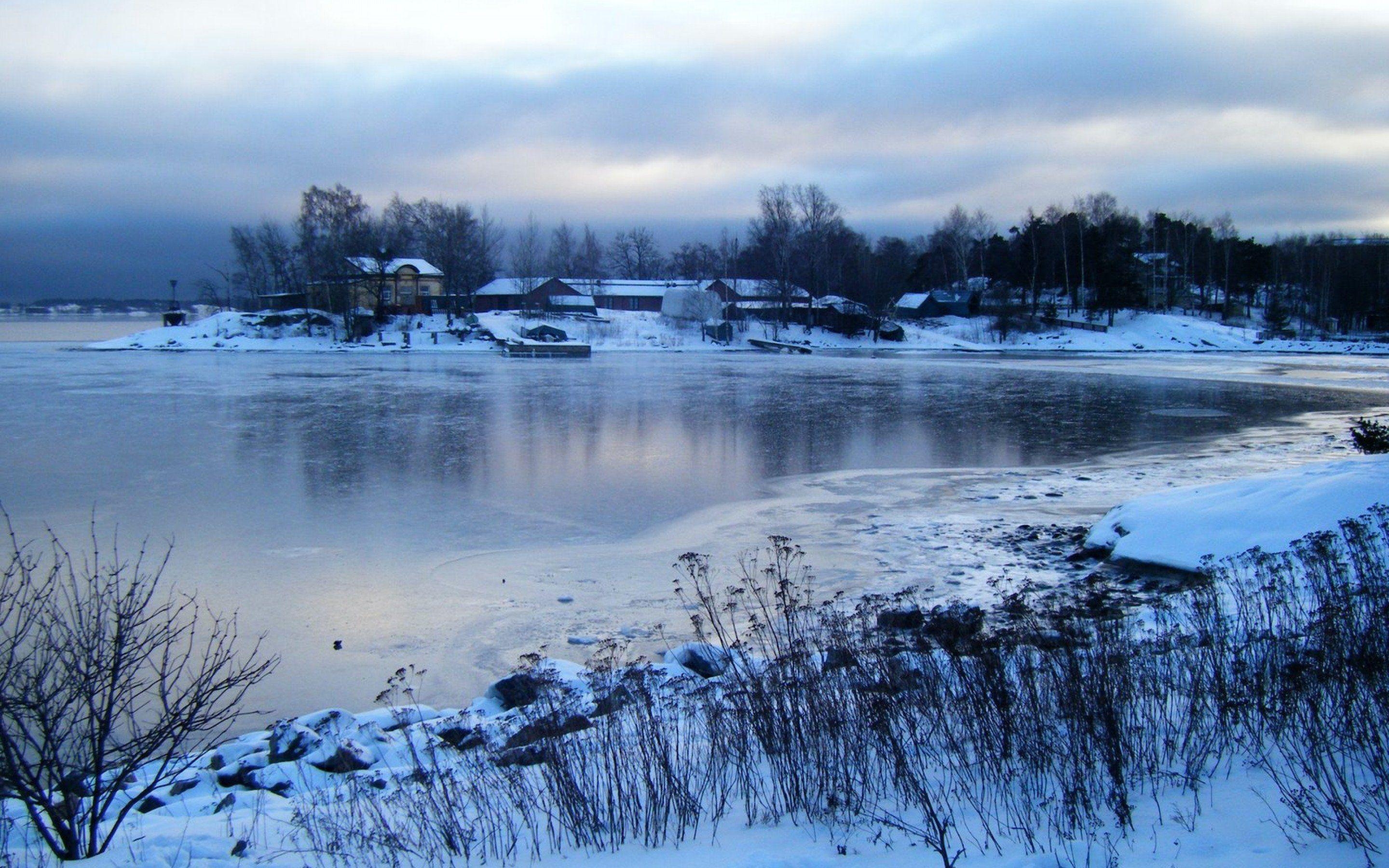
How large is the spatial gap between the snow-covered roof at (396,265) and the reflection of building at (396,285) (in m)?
0.04

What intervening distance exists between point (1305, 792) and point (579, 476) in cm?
1247

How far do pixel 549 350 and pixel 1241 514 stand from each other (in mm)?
49991

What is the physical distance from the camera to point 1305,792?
350cm

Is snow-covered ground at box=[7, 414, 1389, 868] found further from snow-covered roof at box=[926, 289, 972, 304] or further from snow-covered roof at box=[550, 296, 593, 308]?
A: snow-covered roof at box=[550, 296, 593, 308]

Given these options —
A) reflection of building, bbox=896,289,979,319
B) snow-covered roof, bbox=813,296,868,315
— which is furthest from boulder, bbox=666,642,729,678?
reflection of building, bbox=896,289,979,319

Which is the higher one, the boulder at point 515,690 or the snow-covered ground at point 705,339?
the snow-covered ground at point 705,339

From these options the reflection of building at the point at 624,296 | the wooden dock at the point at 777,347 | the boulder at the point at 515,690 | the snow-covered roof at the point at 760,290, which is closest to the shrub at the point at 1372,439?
the boulder at the point at 515,690

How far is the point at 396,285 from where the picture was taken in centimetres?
7225

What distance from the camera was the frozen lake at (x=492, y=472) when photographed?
8.56 metres

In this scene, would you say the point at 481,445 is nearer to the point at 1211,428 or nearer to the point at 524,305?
the point at 1211,428

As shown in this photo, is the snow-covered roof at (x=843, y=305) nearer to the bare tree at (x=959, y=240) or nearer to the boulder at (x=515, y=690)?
the bare tree at (x=959, y=240)

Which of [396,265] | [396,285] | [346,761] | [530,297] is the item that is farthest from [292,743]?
[530,297]

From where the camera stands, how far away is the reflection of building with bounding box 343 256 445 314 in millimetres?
68688

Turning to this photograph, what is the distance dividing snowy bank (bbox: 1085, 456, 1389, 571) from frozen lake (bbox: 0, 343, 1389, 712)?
2.21 m
